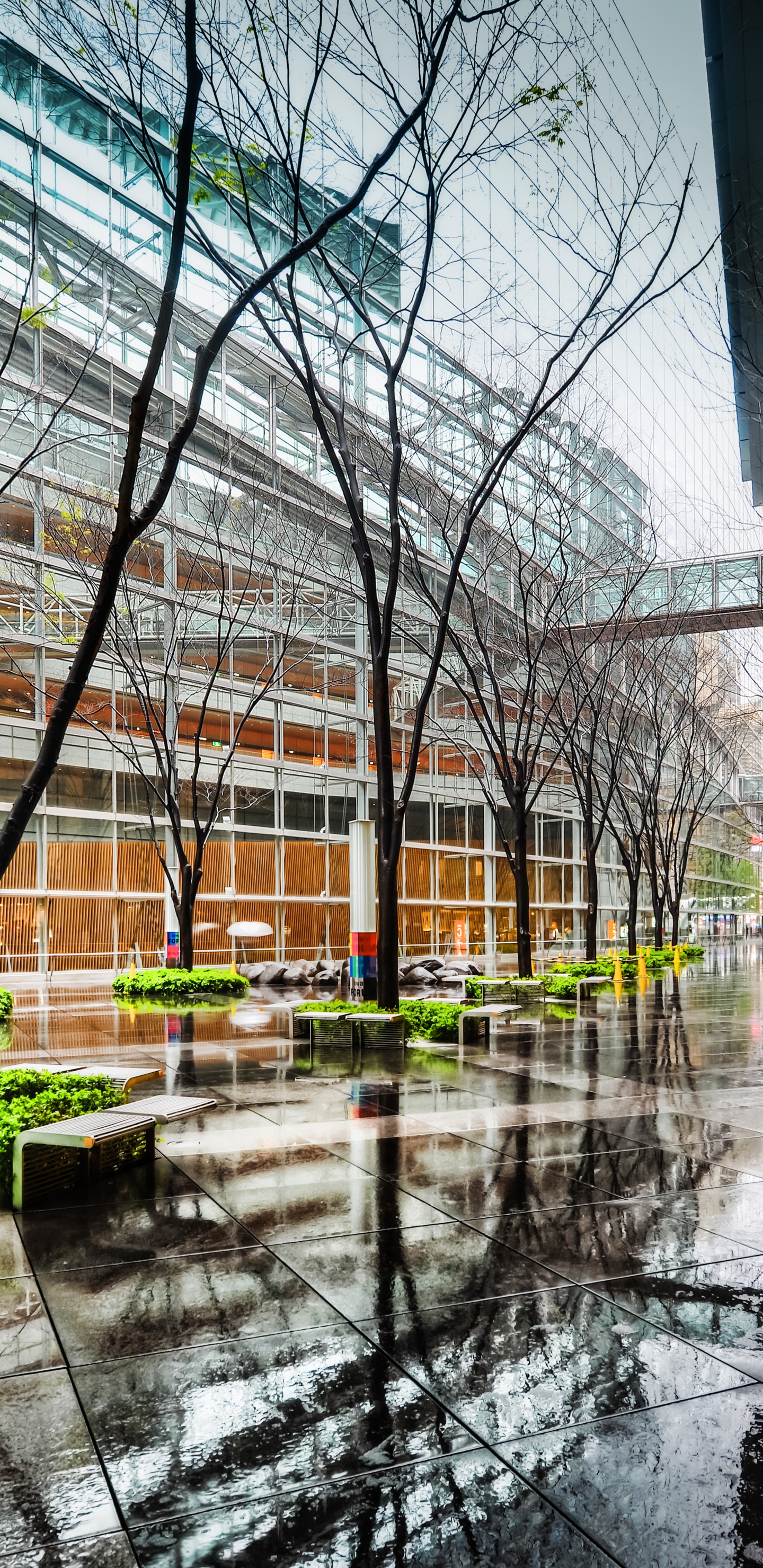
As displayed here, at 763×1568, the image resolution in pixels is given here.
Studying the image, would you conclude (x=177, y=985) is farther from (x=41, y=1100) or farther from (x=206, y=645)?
(x=41, y=1100)

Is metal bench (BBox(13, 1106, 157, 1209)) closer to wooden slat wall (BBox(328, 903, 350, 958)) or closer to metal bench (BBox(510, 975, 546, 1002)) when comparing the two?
metal bench (BBox(510, 975, 546, 1002))

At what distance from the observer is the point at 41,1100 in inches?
310

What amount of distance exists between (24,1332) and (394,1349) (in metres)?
1.56

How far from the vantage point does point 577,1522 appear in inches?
126

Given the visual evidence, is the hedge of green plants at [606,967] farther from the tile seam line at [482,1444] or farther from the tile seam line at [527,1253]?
the tile seam line at [482,1444]

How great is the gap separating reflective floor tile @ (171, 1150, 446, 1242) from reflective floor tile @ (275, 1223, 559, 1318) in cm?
21

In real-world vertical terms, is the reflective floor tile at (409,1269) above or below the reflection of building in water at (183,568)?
below

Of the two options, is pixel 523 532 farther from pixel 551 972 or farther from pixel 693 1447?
pixel 693 1447

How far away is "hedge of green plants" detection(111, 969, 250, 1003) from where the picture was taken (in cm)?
2147

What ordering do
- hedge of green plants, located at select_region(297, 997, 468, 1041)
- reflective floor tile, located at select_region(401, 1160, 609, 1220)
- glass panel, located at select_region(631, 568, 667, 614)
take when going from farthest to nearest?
glass panel, located at select_region(631, 568, 667, 614) < hedge of green plants, located at select_region(297, 997, 468, 1041) < reflective floor tile, located at select_region(401, 1160, 609, 1220)

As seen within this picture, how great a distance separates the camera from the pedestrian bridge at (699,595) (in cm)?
3012

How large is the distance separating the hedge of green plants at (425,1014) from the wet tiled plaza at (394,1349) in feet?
17.8

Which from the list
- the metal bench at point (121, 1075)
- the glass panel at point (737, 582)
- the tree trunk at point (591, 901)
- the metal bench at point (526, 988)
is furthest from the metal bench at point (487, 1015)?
the glass panel at point (737, 582)

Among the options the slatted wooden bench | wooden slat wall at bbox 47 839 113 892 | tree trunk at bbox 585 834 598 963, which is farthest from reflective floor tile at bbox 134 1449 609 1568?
tree trunk at bbox 585 834 598 963
